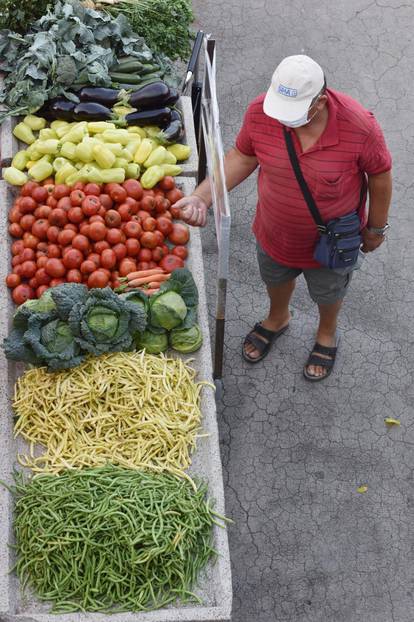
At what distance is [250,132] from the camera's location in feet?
13.1

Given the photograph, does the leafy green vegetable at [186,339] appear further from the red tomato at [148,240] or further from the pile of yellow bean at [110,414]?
the red tomato at [148,240]

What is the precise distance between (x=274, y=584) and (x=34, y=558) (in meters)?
1.54

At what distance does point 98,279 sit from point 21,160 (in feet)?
4.14

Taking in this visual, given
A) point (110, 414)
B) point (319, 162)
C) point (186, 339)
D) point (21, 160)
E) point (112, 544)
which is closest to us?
point (112, 544)

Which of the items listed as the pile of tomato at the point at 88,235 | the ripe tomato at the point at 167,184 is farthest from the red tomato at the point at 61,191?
the ripe tomato at the point at 167,184

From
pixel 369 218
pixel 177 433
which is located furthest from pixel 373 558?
pixel 369 218

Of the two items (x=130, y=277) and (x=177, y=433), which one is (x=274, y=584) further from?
(x=130, y=277)

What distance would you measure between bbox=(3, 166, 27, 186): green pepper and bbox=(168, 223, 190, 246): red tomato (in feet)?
3.60

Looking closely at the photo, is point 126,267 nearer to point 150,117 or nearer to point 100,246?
point 100,246

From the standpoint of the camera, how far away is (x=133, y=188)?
4.85 meters

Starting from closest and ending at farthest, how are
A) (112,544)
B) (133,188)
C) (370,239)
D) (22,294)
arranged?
(112,544), (370,239), (22,294), (133,188)

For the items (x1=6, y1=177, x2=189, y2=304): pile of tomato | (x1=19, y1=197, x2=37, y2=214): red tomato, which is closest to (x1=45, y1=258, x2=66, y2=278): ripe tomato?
(x1=6, y1=177, x2=189, y2=304): pile of tomato

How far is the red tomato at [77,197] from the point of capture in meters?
4.68

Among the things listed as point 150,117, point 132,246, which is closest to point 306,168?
point 132,246
